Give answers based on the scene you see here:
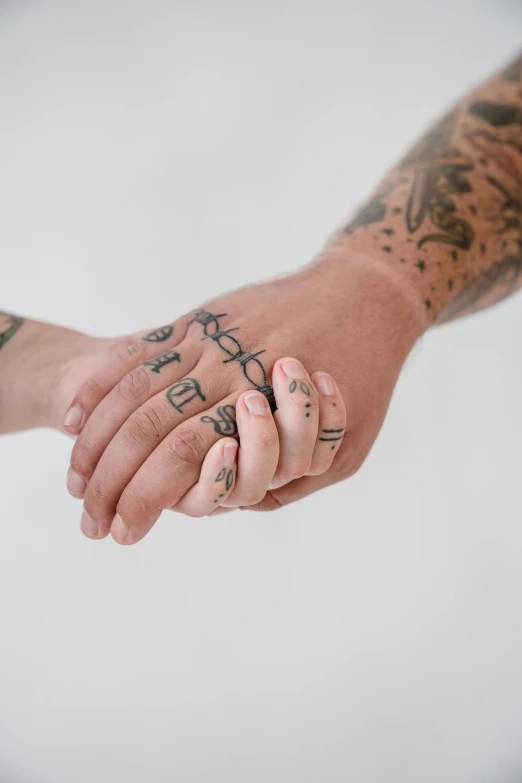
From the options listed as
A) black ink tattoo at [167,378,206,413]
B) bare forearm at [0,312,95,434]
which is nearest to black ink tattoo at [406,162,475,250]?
black ink tattoo at [167,378,206,413]

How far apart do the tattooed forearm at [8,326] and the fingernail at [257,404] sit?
58 centimetres

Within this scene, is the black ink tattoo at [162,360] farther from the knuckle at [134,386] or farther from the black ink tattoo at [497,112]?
the black ink tattoo at [497,112]

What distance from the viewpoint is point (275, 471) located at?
0.92 m

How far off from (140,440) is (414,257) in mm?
595

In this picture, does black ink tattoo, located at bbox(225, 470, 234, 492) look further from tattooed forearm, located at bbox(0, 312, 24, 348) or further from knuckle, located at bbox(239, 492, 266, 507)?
tattooed forearm, located at bbox(0, 312, 24, 348)

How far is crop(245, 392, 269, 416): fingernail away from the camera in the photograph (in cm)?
87

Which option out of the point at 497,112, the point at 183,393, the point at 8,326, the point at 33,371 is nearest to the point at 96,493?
the point at 183,393

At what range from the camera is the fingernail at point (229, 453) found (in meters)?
0.85

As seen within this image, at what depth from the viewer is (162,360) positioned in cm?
99

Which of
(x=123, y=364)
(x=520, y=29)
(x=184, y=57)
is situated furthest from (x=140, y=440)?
(x=520, y=29)

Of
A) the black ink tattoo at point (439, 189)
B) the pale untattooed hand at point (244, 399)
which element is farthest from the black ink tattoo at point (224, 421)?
the black ink tattoo at point (439, 189)

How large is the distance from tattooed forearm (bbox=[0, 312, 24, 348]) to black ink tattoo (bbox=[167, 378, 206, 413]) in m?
0.47

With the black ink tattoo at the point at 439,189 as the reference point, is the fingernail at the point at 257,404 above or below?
below

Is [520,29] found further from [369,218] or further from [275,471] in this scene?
[275,471]
